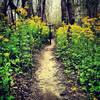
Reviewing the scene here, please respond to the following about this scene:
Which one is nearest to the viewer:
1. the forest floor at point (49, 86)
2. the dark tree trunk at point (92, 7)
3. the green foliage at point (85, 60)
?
the forest floor at point (49, 86)

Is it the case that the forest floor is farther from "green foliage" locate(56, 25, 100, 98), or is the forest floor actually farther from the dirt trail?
"green foliage" locate(56, 25, 100, 98)

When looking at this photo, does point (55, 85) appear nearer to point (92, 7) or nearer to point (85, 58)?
point (85, 58)

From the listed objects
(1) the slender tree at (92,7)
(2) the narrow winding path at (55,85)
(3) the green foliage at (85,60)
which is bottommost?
(2) the narrow winding path at (55,85)

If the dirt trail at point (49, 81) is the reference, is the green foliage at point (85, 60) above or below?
above

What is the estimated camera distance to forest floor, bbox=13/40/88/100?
7863 mm

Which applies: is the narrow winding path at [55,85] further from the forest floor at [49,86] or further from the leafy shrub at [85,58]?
the leafy shrub at [85,58]

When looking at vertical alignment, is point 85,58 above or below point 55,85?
above

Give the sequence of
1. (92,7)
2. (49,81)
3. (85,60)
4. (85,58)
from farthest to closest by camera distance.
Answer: (92,7) < (85,58) < (85,60) < (49,81)

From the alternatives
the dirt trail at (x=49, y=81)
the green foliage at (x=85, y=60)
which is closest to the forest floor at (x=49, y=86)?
the dirt trail at (x=49, y=81)

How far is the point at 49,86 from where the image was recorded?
883 cm

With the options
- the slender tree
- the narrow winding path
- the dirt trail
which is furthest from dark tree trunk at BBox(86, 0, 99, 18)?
the narrow winding path

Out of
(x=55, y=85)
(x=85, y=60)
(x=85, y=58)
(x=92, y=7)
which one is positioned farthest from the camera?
(x=92, y=7)

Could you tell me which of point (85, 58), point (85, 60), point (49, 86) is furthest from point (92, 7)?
point (49, 86)

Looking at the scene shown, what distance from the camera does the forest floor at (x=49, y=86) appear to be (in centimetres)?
786
